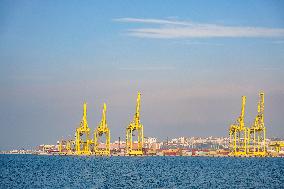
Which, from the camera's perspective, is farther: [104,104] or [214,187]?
[104,104]

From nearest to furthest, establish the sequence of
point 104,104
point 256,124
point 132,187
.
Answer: point 132,187 → point 256,124 → point 104,104

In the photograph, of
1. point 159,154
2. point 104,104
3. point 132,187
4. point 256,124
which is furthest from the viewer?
point 159,154

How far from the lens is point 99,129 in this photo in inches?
5512

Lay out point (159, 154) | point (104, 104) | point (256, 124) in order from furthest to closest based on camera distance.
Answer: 1. point (159, 154)
2. point (104, 104)
3. point (256, 124)

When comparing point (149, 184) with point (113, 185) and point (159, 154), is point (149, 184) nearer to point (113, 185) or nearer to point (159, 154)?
point (113, 185)

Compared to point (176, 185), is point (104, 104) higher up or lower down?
higher up

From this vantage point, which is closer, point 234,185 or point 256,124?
point 234,185

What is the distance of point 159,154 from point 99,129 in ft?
159

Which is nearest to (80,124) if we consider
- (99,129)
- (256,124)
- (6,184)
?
(99,129)

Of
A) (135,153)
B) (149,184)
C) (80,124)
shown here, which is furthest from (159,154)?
(149,184)

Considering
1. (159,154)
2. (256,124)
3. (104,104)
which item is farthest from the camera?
(159,154)

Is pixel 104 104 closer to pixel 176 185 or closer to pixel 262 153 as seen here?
pixel 262 153

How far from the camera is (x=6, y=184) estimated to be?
48.2m

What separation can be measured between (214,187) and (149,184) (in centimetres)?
548
